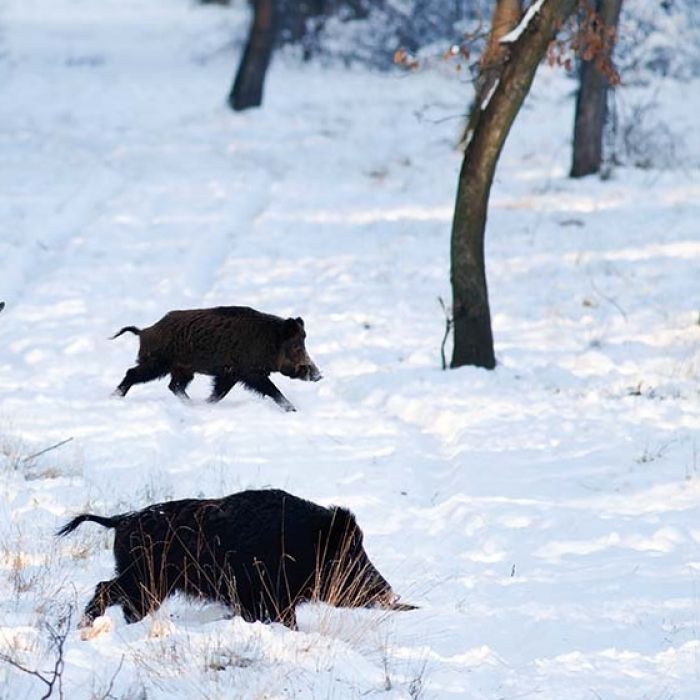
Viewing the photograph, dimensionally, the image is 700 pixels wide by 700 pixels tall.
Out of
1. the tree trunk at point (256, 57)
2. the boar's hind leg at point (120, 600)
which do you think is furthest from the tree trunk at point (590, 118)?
the boar's hind leg at point (120, 600)

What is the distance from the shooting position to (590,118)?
19.5m

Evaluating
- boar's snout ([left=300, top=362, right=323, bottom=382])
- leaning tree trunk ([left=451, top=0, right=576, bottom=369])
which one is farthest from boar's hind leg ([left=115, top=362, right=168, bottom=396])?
leaning tree trunk ([left=451, top=0, right=576, bottom=369])

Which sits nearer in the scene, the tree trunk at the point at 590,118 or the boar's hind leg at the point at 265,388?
the boar's hind leg at the point at 265,388

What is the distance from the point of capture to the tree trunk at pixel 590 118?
19.3 metres

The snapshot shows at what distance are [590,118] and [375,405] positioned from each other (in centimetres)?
A: 1061

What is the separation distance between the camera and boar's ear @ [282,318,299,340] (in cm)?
1019

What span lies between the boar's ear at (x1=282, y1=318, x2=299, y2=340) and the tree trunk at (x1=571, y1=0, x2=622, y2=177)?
10628 mm

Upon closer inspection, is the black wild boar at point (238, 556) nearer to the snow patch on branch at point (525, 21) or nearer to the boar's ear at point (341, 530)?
the boar's ear at point (341, 530)

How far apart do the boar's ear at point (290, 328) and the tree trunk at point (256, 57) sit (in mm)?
17083

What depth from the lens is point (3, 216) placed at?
665 inches

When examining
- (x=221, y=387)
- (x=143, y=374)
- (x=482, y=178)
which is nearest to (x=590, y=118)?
(x=482, y=178)

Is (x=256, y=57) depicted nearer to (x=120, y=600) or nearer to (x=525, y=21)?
(x=525, y=21)

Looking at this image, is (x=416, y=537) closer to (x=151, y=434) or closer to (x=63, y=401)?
(x=151, y=434)

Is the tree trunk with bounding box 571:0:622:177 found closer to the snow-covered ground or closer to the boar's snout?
the snow-covered ground
